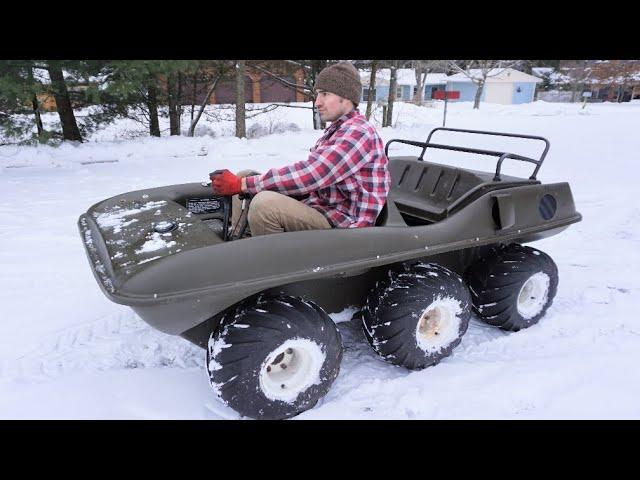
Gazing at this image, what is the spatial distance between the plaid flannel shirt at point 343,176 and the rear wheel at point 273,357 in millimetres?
592

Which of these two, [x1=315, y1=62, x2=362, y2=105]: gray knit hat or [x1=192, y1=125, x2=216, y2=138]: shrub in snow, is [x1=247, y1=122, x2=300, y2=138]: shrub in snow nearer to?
[x1=192, y1=125, x2=216, y2=138]: shrub in snow

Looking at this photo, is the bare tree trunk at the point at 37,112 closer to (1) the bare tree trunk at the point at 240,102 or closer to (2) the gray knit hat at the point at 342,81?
(1) the bare tree trunk at the point at 240,102

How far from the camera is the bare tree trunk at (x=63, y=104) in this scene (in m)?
7.94

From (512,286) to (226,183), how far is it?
1.87m

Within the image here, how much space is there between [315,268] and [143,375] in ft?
3.85

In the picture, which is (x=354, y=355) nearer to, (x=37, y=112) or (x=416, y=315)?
(x=416, y=315)

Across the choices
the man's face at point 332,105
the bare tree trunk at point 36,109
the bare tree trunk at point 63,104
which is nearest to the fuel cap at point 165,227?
the man's face at point 332,105

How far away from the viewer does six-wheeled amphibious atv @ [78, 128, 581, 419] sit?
2.02 meters

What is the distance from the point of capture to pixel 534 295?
318 centimetres

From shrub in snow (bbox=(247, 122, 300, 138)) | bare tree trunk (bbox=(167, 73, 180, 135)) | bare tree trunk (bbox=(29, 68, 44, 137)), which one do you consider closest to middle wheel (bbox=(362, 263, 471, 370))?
bare tree trunk (bbox=(29, 68, 44, 137))

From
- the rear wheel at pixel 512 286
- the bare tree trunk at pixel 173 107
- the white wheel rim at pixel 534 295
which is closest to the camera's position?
the rear wheel at pixel 512 286

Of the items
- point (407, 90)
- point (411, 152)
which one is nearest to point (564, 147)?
point (411, 152)

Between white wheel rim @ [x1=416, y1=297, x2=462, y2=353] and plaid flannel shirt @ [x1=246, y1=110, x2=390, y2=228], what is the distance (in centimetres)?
64

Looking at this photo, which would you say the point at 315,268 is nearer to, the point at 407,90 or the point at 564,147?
the point at 564,147
